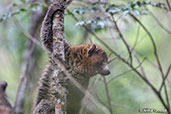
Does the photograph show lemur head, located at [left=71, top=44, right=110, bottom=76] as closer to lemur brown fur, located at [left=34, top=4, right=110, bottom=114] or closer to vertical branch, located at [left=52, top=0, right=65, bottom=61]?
lemur brown fur, located at [left=34, top=4, right=110, bottom=114]

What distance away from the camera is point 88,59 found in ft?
16.1

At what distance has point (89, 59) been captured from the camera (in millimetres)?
4898

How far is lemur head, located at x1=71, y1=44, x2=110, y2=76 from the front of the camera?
4.79 metres

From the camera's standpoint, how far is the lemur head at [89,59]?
15.7 feet

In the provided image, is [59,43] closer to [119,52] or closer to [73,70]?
[73,70]

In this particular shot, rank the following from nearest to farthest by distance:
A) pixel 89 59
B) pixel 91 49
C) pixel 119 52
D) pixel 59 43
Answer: pixel 59 43, pixel 91 49, pixel 89 59, pixel 119 52

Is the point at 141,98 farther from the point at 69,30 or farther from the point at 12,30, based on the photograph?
the point at 12,30

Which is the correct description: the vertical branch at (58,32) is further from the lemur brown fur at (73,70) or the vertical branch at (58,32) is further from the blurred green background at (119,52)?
the blurred green background at (119,52)

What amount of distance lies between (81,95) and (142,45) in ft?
17.3

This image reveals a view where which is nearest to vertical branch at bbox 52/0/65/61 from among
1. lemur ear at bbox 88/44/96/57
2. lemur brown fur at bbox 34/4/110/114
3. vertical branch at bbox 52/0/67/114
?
vertical branch at bbox 52/0/67/114

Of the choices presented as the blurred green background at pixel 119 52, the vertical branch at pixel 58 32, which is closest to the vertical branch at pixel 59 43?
the vertical branch at pixel 58 32

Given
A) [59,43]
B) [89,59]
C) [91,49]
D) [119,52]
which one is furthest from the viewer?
[119,52]

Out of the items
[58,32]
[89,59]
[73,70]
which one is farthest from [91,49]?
[58,32]

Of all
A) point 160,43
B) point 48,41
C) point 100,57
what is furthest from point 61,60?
point 160,43
